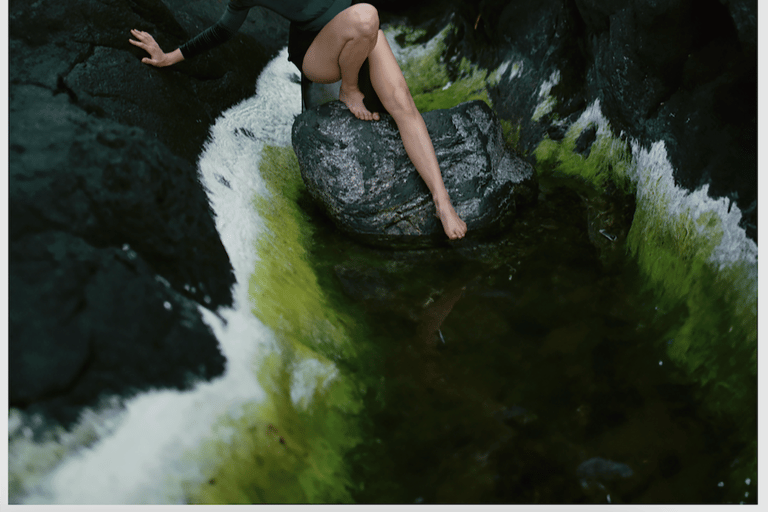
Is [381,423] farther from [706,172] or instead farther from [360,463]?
[706,172]

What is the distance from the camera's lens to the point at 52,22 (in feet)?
7.98

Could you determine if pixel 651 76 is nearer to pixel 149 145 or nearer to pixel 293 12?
pixel 293 12

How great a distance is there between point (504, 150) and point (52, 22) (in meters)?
2.54

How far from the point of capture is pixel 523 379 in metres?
1.87

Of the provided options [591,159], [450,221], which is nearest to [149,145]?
[450,221]

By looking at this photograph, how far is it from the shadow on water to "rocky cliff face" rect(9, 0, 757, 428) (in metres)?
0.60

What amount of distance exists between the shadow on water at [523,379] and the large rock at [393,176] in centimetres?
18

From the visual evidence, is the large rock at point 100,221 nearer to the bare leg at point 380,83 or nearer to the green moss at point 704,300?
the bare leg at point 380,83

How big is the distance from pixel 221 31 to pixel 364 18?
77cm

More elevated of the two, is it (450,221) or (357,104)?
(357,104)

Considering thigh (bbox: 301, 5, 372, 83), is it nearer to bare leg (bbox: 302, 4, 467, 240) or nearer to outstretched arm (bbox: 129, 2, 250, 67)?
bare leg (bbox: 302, 4, 467, 240)

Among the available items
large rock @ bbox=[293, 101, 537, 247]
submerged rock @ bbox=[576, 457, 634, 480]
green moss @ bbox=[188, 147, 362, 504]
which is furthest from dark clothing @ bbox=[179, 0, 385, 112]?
submerged rock @ bbox=[576, 457, 634, 480]

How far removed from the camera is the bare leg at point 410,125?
8.48 feet

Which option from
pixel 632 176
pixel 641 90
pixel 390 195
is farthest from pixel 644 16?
pixel 390 195
